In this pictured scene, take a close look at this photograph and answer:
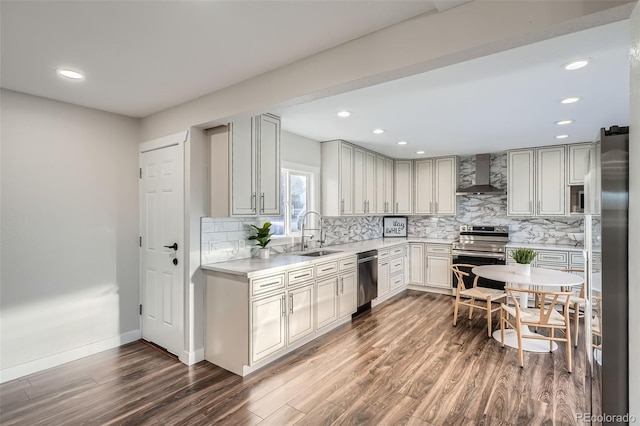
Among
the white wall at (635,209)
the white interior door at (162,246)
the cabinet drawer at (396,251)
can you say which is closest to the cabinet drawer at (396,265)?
the cabinet drawer at (396,251)

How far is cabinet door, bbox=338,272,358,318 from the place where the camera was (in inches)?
155

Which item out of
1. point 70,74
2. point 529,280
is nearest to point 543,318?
point 529,280

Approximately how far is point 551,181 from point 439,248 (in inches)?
80.2

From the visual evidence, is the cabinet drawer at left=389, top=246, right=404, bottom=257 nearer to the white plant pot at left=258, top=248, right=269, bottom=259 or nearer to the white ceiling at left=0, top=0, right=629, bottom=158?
the white ceiling at left=0, top=0, right=629, bottom=158

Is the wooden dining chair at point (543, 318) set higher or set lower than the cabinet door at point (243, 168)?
lower

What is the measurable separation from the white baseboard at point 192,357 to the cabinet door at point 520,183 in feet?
16.9

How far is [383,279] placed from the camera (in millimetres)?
4930

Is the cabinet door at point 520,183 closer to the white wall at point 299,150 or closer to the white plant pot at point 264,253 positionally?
the white wall at point 299,150

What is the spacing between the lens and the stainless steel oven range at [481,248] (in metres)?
5.00

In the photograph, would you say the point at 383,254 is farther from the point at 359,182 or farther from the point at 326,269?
the point at 326,269

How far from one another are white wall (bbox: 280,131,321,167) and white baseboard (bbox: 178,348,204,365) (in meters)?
2.39

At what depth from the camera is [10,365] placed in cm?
268

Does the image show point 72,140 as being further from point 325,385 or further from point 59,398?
point 325,385

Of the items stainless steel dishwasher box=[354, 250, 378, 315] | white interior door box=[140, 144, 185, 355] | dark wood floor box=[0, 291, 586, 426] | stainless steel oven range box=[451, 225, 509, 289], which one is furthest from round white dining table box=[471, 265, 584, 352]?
white interior door box=[140, 144, 185, 355]
